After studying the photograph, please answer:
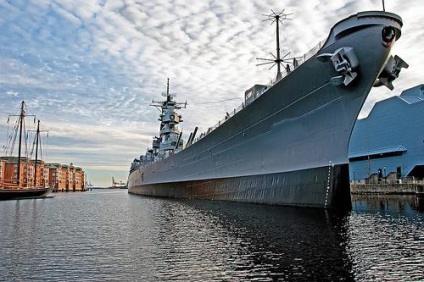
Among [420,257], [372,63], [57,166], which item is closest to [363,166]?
[372,63]

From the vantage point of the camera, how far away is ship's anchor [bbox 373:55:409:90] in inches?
667

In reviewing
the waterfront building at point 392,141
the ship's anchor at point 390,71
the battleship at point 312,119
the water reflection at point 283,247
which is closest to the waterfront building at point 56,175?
the waterfront building at point 392,141

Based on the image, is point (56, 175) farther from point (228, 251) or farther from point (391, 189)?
point (228, 251)

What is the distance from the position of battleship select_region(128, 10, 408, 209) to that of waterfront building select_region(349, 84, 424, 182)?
2354 centimetres

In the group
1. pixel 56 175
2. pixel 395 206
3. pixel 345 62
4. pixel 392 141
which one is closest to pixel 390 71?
pixel 345 62

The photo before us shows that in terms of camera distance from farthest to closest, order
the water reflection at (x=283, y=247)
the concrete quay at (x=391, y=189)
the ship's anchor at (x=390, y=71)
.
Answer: the concrete quay at (x=391, y=189) < the ship's anchor at (x=390, y=71) < the water reflection at (x=283, y=247)

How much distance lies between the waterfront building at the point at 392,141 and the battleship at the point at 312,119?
23544 millimetres

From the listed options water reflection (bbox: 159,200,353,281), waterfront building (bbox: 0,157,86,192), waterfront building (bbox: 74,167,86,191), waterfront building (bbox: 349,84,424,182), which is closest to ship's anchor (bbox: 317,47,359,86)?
water reflection (bbox: 159,200,353,281)

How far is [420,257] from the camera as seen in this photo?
8.05 metres

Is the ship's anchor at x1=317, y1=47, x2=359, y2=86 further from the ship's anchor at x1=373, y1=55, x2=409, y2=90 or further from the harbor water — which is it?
the harbor water

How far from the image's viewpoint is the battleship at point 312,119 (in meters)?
15.8

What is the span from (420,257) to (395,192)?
31.3 metres

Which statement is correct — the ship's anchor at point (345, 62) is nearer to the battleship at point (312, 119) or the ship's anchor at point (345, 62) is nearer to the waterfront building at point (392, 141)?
the battleship at point (312, 119)

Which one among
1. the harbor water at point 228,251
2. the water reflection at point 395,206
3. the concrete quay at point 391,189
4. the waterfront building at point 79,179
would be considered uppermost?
the waterfront building at point 79,179
